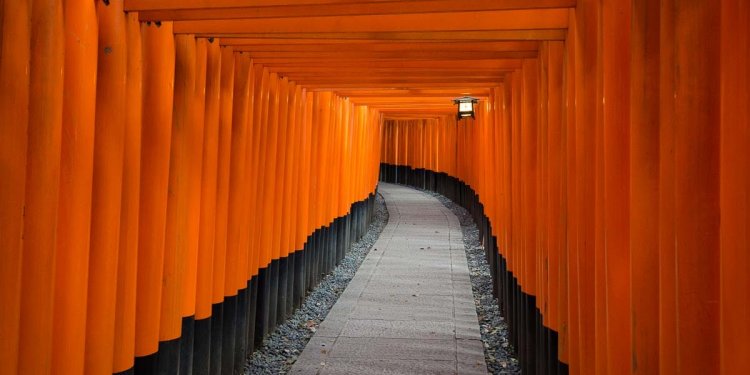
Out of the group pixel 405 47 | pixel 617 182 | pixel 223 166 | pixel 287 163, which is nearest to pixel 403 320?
pixel 287 163

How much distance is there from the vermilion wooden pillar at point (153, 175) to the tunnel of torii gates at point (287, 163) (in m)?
0.01

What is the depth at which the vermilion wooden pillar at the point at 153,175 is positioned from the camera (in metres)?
4.24

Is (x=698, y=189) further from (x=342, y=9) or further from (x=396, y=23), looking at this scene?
(x=396, y=23)

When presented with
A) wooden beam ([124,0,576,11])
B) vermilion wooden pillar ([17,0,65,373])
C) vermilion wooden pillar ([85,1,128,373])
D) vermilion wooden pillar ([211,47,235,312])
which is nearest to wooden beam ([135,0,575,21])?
wooden beam ([124,0,576,11])

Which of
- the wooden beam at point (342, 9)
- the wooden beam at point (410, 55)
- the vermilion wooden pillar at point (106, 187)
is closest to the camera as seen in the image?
the vermilion wooden pillar at point (106, 187)

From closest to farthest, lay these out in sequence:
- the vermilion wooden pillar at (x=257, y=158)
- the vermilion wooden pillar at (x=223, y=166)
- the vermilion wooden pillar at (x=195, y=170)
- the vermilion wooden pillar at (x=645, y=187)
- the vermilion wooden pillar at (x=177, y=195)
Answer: the vermilion wooden pillar at (x=645, y=187), the vermilion wooden pillar at (x=177, y=195), the vermilion wooden pillar at (x=195, y=170), the vermilion wooden pillar at (x=223, y=166), the vermilion wooden pillar at (x=257, y=158)

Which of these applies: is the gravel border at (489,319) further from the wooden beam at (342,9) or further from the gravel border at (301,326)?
the wooden beam at (342,9)

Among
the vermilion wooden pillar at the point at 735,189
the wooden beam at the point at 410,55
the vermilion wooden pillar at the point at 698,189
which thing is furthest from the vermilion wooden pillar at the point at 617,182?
the wooden beam at the point at 410,55

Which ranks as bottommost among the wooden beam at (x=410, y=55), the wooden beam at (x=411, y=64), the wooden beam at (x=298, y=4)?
the wooden beam at (x=298, y=4)

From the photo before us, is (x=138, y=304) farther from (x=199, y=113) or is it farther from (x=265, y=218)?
(x=265, y=218)

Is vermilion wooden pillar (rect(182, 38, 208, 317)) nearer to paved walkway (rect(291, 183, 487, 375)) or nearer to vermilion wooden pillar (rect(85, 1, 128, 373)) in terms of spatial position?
vermilion wooden pillar (rect(85, 1, 128, 373))

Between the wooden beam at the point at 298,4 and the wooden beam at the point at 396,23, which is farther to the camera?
the wooden beam at the point at 396,23

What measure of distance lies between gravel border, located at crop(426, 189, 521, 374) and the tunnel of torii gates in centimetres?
35

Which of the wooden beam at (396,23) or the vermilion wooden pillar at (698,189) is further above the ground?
the wooden beam at (396,23)
